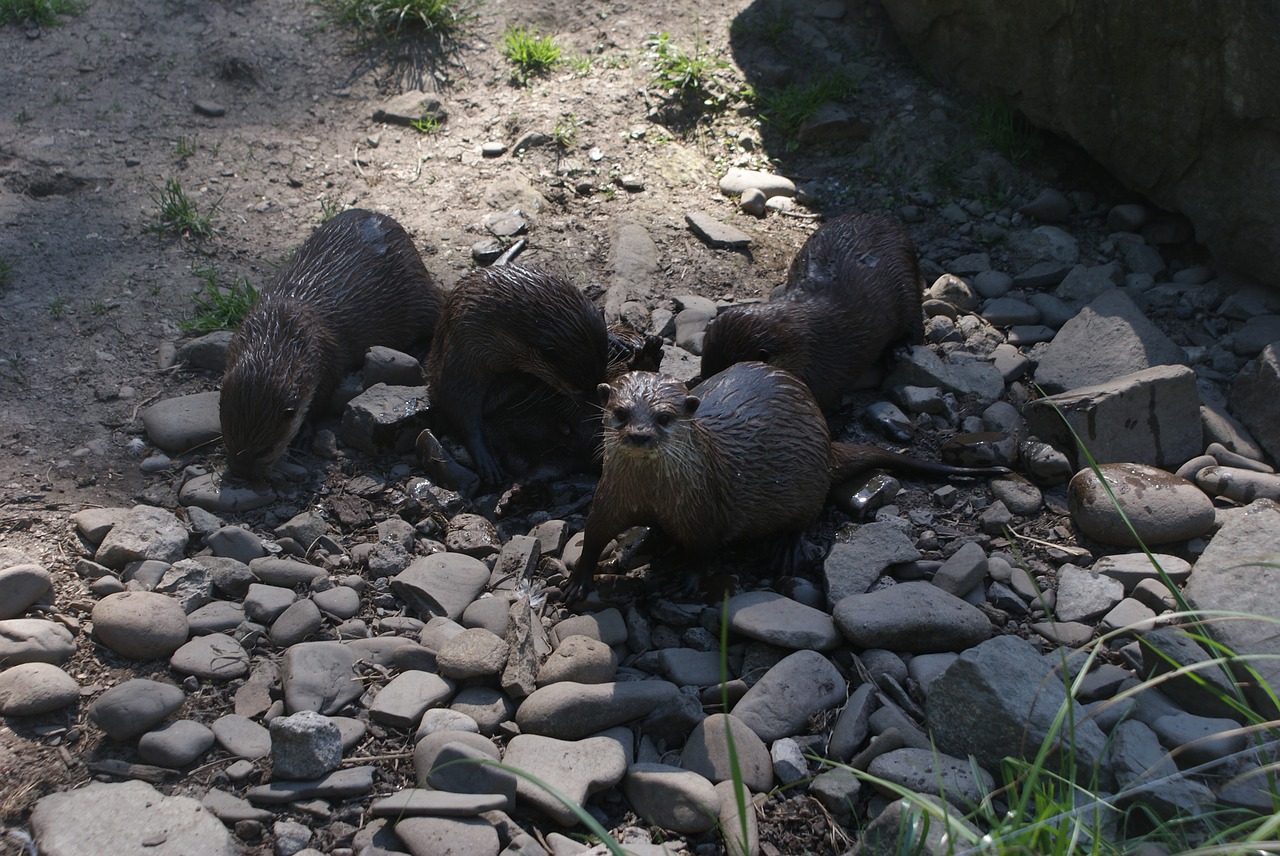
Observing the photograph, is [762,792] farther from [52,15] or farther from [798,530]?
[52,15]

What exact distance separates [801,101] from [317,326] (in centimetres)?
255

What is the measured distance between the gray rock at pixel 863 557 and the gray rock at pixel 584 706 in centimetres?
57

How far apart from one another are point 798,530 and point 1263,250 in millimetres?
2039

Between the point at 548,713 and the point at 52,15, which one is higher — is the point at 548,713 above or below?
below

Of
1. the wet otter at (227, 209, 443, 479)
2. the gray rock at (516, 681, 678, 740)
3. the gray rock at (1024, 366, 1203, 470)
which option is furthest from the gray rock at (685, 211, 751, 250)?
the gray rock at (516, 681, 678, 740)

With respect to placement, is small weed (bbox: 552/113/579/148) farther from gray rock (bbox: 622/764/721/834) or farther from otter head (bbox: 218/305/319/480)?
gray rock (bbox: 622/764/721/834)

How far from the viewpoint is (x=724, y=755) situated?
7.06ft

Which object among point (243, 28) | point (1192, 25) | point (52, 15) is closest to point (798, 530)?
point (1192, 25)

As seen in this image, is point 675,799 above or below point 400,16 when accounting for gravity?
below

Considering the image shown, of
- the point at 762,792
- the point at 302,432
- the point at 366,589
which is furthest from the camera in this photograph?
the point at 302,432

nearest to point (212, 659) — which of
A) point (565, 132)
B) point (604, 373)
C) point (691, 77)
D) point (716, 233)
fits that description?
point (604, 373)

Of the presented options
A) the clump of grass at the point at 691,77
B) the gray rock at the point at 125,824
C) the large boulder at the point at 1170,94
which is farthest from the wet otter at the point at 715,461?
the clump of grass at the point at 691,77

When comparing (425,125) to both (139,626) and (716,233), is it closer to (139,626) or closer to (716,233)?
(716,233)

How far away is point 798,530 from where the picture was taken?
2.91m
